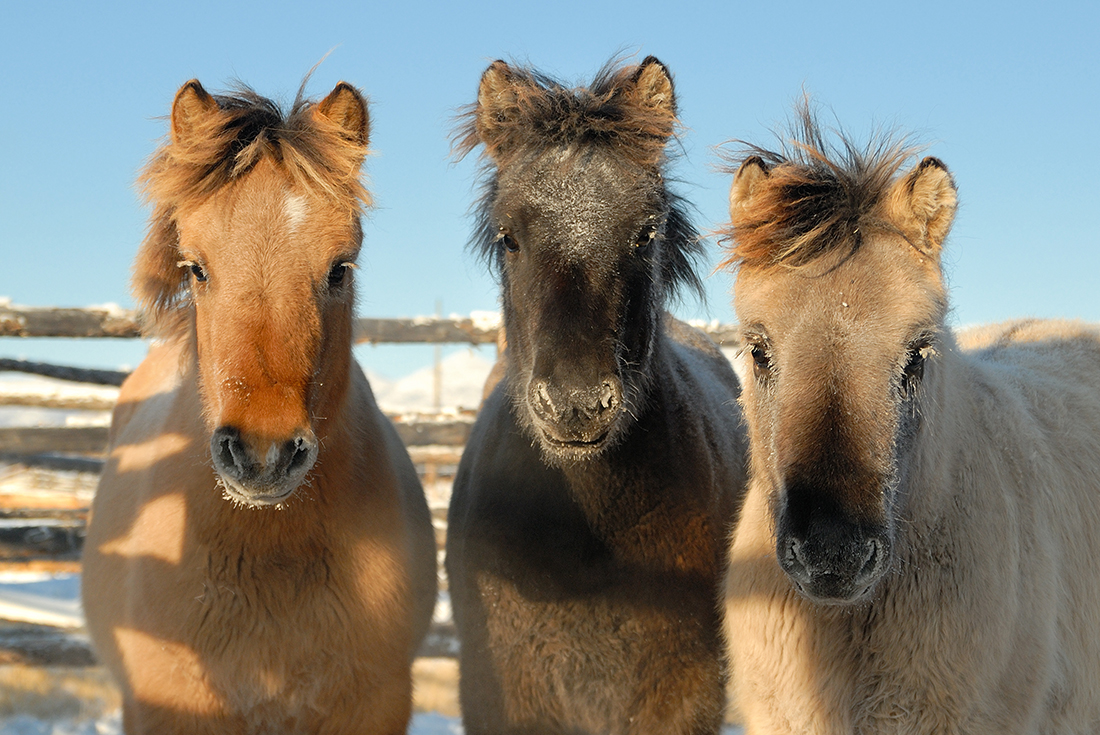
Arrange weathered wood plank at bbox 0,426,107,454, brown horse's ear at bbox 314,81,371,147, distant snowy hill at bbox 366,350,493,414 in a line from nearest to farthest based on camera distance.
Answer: brown horse's ear at bbox 314,81,371,147 → weathered wood plank at bbox 0,426,107,454 → distant snowy hill at bbox 366,350,493,414

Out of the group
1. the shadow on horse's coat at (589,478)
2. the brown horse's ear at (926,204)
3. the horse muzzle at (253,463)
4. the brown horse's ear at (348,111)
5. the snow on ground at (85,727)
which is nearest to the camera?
the horse muzzle at (253,463)

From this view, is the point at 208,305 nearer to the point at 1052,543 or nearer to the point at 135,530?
the point at 135,530

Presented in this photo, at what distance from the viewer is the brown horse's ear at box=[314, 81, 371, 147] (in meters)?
3.36

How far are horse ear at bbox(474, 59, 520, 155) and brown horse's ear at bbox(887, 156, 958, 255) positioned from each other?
5.26 feet

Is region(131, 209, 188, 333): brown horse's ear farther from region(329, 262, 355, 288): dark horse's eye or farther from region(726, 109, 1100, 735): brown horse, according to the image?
region(726, 109, 1100, 735): brown horse

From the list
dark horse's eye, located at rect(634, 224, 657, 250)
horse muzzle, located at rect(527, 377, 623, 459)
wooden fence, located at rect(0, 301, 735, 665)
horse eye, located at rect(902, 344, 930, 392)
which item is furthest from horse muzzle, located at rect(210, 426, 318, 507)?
wooden fence, located at rect(0, 301, 735, 665)

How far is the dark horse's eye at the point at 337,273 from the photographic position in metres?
3.09

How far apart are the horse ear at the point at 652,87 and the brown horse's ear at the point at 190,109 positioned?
166cm

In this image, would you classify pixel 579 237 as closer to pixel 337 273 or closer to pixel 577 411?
pixel 577 411

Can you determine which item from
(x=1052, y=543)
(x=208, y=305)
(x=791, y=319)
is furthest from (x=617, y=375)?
(x=1052, y=543)

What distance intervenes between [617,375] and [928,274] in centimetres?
106

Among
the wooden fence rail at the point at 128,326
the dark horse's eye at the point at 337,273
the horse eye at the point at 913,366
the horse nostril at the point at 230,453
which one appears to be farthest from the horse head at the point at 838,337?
the wooden fence rail at the point at 128,326

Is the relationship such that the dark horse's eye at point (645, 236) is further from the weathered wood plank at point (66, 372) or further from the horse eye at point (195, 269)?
the weathered wood plank at point (66, 372)

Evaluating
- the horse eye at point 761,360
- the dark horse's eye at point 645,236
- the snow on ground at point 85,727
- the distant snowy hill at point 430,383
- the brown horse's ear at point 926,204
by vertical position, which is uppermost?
the brown horse's ear at point 926,204
